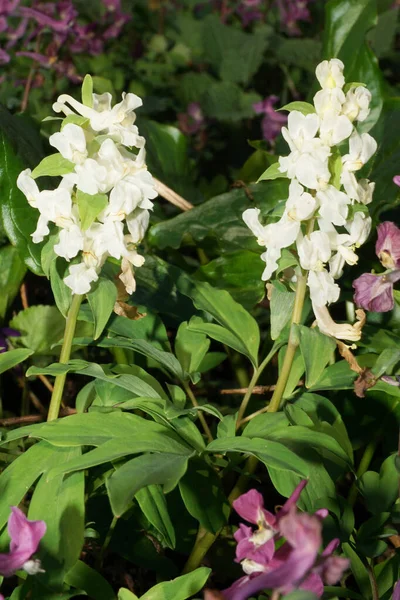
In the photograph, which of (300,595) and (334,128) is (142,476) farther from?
(334,128)

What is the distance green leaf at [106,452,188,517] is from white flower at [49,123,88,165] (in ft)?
0.95

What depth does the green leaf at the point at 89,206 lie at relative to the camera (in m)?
0.75

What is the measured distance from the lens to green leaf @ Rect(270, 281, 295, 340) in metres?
0.84

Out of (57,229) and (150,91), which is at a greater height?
(57,229)

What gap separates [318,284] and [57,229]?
297mm

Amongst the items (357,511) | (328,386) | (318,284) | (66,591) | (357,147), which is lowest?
(357,511)

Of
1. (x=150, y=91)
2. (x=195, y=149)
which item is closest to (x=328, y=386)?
(x=195, y=149)

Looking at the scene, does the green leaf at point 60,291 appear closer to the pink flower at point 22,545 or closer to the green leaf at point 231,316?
the green leaf at point 231,316

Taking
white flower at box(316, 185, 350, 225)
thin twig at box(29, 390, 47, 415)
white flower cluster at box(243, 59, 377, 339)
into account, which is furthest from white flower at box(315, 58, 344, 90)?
thin twig at box(29, 390, 47, 415)

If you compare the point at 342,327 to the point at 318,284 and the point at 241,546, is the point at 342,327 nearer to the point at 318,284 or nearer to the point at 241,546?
the point at 318,284

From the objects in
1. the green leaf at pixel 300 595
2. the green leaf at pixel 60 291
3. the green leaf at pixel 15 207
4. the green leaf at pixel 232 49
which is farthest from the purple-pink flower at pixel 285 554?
the green leaf at pixel 232 49

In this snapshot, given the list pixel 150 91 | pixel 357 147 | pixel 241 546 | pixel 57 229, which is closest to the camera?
pixel 241 546

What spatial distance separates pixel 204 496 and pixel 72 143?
0.38m

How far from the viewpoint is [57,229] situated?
2.82 ft
